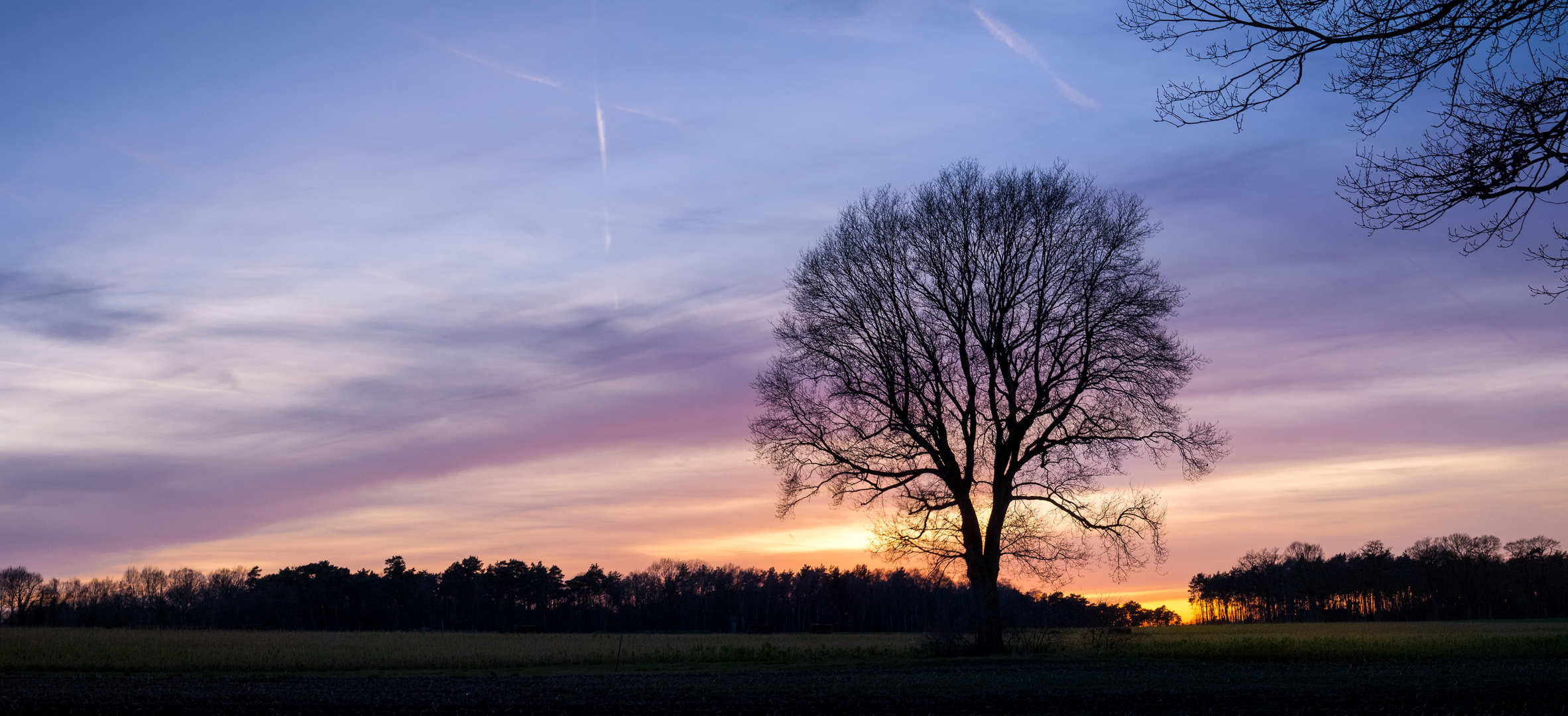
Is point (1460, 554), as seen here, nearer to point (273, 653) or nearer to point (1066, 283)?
point (1066, 283)

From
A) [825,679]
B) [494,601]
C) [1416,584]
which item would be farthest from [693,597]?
[825,679]

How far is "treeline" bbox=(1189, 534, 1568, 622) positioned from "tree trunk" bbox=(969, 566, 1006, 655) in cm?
10124

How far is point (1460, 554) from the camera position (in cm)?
10956

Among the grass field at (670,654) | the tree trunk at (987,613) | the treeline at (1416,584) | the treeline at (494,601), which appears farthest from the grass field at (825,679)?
the treeline at (1416,584)

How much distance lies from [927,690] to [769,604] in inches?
4902

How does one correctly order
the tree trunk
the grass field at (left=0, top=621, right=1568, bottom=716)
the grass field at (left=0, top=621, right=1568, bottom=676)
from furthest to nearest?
1. the grass field at (left=0, top=621, right=1568, bottom=676)
2. the tree trunk
3. the grass field at (left=0, top=621, right=1568, bottom=716)

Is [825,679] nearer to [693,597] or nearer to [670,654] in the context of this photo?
[670,654]

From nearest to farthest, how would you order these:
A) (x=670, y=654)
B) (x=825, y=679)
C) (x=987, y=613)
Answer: (x=825, y=679) → (x=987, y=613) → (x=670, y=654)

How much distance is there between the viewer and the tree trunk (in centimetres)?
2256

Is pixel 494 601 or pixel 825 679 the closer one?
pixel 825 679

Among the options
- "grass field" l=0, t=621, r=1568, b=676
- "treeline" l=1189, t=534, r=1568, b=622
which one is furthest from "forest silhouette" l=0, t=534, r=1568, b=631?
"grass field" l=0, t=621, r=1568, b=676

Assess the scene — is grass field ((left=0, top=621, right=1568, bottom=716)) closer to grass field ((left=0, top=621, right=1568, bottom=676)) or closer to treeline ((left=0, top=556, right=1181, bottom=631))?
grass field ((left=0, top=621, right=1568, bottom=676))

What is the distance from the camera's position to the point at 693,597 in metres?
129

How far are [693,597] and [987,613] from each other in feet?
365
